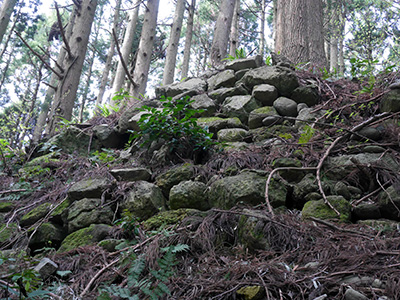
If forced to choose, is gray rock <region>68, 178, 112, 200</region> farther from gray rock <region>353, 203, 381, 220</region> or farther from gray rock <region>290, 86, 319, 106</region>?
gray rock <region>290, 86, 319, 106</region>

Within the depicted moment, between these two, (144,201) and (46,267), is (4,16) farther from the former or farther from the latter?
(46,267)

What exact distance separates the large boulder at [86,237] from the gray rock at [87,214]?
0.38ft

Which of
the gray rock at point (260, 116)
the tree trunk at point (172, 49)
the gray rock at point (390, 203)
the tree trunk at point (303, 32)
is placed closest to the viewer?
the gray rock at point (390, 203)

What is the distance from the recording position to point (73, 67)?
6.06 meters

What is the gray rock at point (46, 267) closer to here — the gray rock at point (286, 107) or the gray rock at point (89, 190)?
the gray rock at point (89, 190)

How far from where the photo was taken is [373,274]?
60.7 inches

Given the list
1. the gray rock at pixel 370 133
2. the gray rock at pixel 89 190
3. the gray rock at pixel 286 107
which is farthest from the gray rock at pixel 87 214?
the gray rock at pixel 370 133

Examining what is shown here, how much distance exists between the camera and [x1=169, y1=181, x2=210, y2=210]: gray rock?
2854 millimetres

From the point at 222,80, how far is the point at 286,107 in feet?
4.34

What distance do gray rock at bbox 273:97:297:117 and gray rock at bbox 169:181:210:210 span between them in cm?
173

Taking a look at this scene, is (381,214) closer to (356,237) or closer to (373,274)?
(356,237)

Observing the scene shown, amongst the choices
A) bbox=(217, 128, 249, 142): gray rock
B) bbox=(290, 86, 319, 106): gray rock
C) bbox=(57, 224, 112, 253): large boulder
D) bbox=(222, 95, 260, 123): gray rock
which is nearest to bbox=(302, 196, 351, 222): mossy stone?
bbox=(217, 128, 249, 142): gray rock

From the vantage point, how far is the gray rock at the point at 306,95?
4102 millimetres

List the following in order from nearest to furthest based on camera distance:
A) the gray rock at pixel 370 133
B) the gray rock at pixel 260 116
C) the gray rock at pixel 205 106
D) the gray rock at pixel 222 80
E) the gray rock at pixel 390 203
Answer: the gray rock at pixel 390 203 < the gray rock at pixel 370 133 < the gray rock at pixel 260 116 < the gray rock at pixel 205 106 < the gray rock at pixel 222 80
